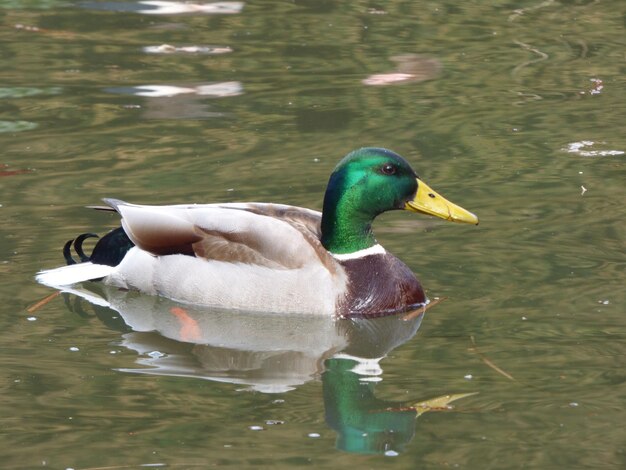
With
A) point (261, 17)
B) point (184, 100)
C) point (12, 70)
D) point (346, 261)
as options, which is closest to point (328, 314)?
point (346, 261)

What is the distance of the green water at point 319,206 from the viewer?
6266 mm

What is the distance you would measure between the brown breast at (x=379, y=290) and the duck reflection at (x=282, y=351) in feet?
0.21

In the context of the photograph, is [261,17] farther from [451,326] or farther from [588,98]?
[451,326]

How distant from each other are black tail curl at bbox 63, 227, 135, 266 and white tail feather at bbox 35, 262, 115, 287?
2.7 inches

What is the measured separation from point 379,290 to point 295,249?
21.0 inches

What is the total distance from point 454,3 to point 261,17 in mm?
2190

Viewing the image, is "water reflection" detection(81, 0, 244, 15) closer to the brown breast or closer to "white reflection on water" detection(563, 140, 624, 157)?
"white reflection on water" detection(563, 140, 624, 157)

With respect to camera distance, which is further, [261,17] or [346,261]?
[261,17]

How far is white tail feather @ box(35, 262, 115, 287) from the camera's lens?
8.39 meters

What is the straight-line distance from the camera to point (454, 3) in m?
16.2

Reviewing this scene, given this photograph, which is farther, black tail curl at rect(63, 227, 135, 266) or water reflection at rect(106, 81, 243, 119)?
water reflection at rect(106, 81, 243, 119)

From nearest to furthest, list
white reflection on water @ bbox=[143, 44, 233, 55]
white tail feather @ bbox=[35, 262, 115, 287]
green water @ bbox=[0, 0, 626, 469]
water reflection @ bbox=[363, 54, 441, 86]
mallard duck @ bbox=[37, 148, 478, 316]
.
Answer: green water @ bbox=[0, 0, 626, 469] < mallard duck @ bbox=[37, 148, 478, 316] < white tail feather @ bbox=[35, 262, 115, 287] < water reflection @ bbox=[363, 54, 441, 86] < white reflection on water @ bbox=[143, 44, 233, 55]

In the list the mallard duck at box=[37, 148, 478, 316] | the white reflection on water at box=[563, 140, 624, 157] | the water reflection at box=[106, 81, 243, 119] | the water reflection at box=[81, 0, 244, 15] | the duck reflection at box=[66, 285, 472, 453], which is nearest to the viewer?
the duck reflection at box=[66, 285, 472, 453]

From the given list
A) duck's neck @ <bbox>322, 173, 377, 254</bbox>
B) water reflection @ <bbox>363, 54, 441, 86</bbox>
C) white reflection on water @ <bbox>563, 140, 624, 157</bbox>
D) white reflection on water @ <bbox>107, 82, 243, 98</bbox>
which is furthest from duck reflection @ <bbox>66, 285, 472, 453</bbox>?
water reflection @ <bbox>363, 54, 441, 86</bbox>
